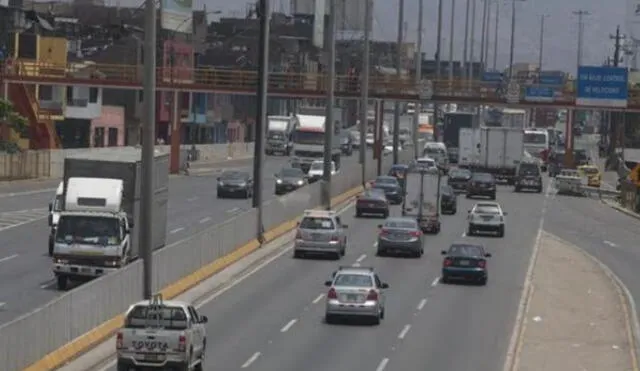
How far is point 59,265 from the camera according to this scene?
40.9 meters

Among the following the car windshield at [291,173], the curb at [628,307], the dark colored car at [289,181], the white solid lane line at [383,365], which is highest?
the car windshield at [291,173]

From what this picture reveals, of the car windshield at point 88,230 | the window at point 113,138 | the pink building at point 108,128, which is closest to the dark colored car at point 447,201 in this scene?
the car windshield at point 88,230

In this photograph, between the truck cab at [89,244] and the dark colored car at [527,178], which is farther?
the dark colored car at [527,178]

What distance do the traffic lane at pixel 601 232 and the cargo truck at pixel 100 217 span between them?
1435cm

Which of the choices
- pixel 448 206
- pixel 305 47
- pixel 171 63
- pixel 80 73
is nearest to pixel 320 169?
pixel 448 206

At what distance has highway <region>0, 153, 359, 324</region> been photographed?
40562 mm

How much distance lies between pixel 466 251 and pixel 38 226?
18.9 meters

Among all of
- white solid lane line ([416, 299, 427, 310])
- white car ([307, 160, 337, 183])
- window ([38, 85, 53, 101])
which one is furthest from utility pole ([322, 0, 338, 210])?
window ([38, 85, 53, 101])

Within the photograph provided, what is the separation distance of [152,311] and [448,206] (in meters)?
50.3

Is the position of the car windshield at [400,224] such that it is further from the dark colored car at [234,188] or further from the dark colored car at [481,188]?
the dark colored car at [481,188]

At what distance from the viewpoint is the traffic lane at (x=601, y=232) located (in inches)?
2324

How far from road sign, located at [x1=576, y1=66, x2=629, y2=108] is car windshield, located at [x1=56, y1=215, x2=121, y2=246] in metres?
59.5

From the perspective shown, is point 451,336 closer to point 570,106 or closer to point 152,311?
point 152,311

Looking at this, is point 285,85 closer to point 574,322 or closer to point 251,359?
point 574,322
